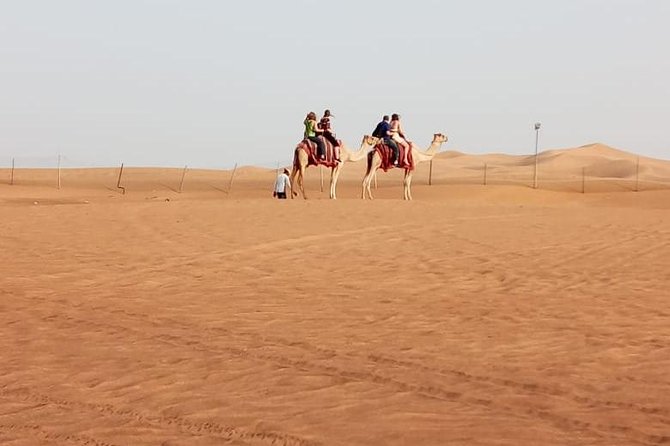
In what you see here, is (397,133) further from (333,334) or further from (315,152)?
(333,334)

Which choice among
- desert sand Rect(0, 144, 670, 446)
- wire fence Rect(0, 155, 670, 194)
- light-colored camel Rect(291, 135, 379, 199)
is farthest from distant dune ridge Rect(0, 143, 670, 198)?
desert sand Rect(0, 144, 670, 446)

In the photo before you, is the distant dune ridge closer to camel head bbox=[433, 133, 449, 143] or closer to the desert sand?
camel head bbox=[433, 133, 449, 143]

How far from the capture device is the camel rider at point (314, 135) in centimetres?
2609

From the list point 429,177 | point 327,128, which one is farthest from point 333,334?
point 429,177

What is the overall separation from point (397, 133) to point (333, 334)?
64.1 feet

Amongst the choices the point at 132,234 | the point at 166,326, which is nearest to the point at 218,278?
the point at 166,326

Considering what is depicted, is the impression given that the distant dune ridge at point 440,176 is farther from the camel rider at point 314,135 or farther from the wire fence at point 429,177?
the camel rider at point 314,135

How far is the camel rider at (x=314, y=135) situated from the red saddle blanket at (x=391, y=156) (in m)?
1.95

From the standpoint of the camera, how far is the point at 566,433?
5.04m

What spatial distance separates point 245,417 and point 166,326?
327cm

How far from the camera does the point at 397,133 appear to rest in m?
27.2

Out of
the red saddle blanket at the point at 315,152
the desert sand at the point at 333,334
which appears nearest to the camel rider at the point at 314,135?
the red saddle blanket at the point at 315,152

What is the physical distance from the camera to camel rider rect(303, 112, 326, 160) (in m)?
26.1

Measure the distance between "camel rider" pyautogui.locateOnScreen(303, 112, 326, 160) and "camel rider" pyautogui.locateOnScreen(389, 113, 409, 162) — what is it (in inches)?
86.1
